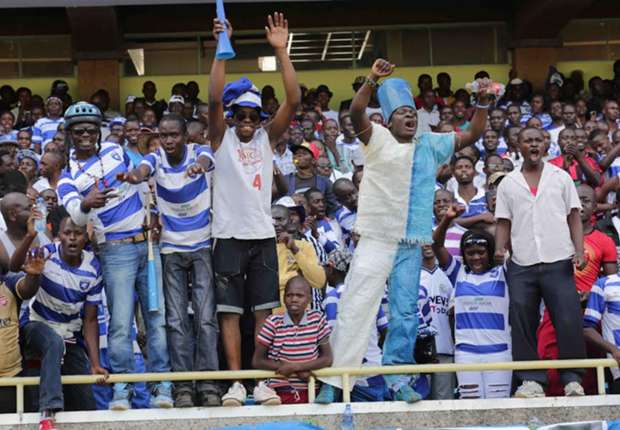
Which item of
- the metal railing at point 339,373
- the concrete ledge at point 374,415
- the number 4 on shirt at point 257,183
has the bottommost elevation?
the concrete ledge at point 374,415

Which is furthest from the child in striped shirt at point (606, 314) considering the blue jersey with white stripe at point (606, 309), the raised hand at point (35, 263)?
the raised hand at point (35, 263)

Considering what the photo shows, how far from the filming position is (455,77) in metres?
20.3

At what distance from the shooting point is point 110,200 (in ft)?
28.0

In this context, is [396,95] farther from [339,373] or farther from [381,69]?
[339,373]

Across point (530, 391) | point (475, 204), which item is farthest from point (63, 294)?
point (475, 204)

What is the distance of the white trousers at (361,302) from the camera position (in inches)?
327

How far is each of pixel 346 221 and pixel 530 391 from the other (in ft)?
10.8

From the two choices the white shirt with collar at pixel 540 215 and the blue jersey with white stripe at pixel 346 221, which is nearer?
the white shirt with collar at pixel 540 215

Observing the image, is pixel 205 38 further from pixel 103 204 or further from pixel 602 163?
pixel 103 204

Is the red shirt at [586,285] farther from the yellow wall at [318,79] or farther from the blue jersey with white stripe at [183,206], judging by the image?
the yellow wall at [318,79]

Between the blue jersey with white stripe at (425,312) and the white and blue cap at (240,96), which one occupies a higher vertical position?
the white and blue cap at (240,96)

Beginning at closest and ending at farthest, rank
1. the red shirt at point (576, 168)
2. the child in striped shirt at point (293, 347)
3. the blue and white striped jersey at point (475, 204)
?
the child in striped shirt at point (293, 347), the blue and white striped jersey at point (475, 204), the red shirt at point (576, 168)

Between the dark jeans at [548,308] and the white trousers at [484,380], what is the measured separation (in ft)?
0.82

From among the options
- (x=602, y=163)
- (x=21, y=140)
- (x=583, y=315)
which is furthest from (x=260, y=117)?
(x=21, y=140)
